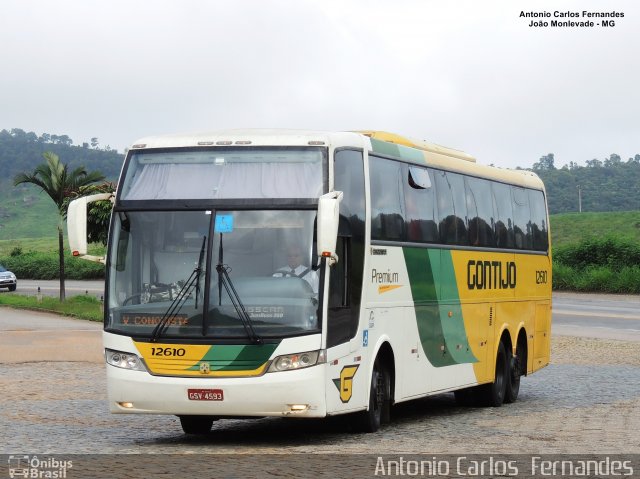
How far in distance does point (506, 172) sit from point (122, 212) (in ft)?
28.5

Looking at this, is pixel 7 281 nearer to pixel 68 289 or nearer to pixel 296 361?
pixel 68 289

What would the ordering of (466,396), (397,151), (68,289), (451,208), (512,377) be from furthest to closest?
(68,289) → (512,377) → (466,396) → (451,208) → (397,151)

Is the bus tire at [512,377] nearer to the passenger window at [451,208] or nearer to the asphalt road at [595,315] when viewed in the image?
the passenger window at [451,208]

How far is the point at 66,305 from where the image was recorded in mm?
46719

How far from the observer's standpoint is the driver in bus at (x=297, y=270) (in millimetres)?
13672

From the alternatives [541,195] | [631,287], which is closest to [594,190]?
[631,287]

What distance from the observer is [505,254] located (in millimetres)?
20734

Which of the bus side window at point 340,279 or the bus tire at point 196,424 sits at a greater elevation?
the bus side window at point 340,279

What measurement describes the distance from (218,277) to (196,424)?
95.5 inches

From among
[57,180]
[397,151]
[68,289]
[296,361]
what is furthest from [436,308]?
[68,289]

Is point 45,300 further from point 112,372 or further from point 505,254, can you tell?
point 112,372

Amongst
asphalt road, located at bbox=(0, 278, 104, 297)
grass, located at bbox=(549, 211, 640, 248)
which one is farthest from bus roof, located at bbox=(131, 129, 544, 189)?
grass, located at bbox=(549, 211, 640, 248)

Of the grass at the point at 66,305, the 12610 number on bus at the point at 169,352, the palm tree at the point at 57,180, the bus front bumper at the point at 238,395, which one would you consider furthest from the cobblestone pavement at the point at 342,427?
the palm tree at the point at 57,180

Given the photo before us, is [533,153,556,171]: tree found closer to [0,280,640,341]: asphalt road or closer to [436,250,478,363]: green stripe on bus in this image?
[0,280,640,341]: asphalt road
